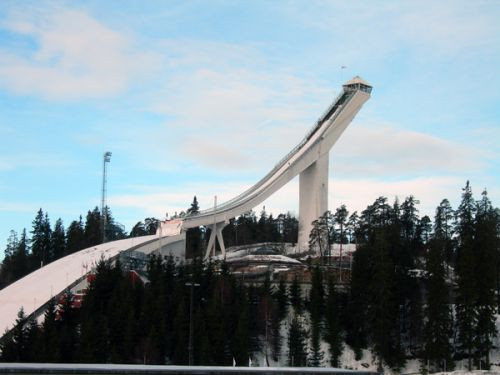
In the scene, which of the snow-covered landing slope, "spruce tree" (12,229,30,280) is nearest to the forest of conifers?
the snow-covered landing slope

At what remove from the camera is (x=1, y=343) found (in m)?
40.9

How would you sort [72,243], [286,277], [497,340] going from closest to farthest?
[497,340] → [286,277] → [72,243]

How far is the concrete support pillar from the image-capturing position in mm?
69375

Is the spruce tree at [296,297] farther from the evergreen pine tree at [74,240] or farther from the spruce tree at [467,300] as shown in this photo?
the evergreen pine tree at [74,240]

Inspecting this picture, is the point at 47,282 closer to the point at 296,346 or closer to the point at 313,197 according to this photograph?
the point at 296,346

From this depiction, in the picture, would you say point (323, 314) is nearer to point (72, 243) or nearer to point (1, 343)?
point (1, 343)

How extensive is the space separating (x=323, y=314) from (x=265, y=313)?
454 cm

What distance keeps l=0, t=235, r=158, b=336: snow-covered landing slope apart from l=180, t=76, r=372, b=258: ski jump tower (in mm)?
9528

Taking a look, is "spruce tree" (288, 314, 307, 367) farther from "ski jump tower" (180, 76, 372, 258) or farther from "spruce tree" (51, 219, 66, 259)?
"spruce tree" (51, 219, 66, 259)

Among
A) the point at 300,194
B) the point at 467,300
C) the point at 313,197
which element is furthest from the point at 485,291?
the point at 300,194

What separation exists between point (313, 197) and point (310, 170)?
2.88m

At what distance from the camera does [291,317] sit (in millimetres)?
45594

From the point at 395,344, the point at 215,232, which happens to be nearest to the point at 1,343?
the point at 395,344

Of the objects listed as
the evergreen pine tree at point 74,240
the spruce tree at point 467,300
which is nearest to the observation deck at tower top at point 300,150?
the evergreen pine tree at point 74,240
